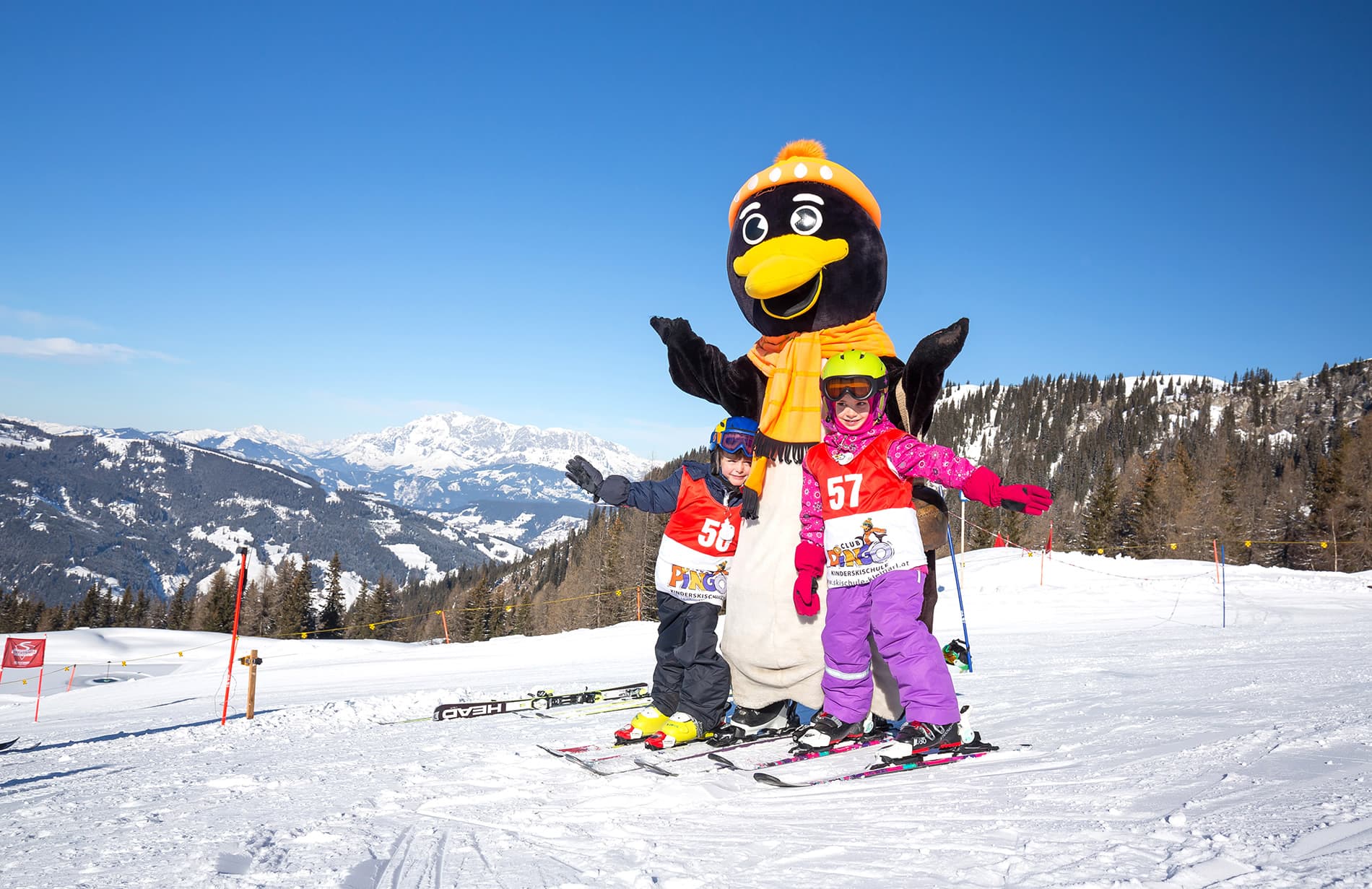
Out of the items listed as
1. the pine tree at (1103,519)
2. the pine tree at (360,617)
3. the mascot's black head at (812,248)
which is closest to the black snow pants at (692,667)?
the mascot's black head at (812,248)

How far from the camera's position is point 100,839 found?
285 cm

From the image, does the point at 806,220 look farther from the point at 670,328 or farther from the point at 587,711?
the point at 587,711

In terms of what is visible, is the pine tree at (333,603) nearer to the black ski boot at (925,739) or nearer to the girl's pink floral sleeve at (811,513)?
the girl's pink floral sleeve at (811,513)

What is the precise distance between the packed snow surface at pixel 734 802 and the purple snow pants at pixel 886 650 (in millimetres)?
413

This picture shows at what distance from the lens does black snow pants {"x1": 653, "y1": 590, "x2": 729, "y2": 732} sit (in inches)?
193

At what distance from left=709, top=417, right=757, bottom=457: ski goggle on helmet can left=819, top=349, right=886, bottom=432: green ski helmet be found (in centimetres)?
68

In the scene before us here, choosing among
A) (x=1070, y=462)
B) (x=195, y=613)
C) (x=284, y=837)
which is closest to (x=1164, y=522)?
(x=284, y=837)

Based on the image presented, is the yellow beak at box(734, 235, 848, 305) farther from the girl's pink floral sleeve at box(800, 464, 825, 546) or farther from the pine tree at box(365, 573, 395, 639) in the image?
the pine tree at box(365, 573, 395, 639)

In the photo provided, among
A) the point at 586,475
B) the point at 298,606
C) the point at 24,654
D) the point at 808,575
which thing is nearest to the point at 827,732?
the point at 808,575

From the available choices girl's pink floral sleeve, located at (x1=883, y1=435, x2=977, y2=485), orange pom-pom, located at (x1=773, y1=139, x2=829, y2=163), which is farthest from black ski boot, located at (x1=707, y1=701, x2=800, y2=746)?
orange pom-pom, located at (x1=773, y1=139, x2=829, y2=163)

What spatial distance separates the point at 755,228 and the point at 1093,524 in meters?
48.1

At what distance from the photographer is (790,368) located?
5.16m

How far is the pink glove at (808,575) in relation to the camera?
15.1 feet

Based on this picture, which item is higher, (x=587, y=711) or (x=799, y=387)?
(x=799, y=387)
